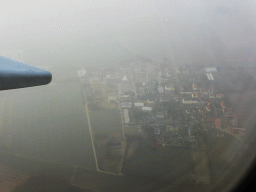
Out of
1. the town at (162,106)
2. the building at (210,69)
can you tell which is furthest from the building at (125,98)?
the building at (210,69)

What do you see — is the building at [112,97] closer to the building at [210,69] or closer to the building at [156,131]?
the building at [156,131]

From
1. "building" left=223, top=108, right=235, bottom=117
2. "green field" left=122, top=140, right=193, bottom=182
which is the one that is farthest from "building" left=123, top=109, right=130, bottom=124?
"building" left=223, top=108, right=235, bottom=117

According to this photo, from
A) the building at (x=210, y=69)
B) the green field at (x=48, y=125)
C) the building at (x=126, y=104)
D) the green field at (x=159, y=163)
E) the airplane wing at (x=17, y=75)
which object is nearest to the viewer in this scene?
the airplane wing at (x=17, y=75)

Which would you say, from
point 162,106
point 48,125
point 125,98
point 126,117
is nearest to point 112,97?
point 125,98

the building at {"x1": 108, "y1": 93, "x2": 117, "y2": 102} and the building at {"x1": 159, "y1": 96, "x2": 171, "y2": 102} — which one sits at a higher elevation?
the building at {"x1": 108, "y1": 93, "x2": 117, "y2": 102}

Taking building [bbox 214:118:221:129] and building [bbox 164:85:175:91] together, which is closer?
building [bbox 214:118:221:129]

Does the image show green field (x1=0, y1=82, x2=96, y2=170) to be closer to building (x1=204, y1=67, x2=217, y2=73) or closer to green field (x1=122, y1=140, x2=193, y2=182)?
green field (x1=122, y1=140, x2=193, y2=182)

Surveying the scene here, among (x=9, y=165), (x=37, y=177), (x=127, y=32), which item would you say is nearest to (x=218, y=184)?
(x=37, y=177)

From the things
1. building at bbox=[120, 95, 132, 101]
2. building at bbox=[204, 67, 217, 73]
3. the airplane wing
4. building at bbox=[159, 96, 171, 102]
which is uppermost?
the airplane wing

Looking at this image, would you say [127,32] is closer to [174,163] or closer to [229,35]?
[229,35]

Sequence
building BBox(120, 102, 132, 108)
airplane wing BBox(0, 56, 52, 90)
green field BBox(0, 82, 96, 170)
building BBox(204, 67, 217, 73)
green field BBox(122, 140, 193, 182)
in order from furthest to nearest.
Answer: building BBox(204, 67, 217, 73), building BBox(120, 102, 132, 108), green field BBox(0, 82, 96, 170), green field BBox(122, 140, 193, 182), airplane wing BBox(0, 56, 52, 90)

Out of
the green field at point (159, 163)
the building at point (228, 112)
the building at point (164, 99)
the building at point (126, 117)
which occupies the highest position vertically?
the building at point (164, 99)

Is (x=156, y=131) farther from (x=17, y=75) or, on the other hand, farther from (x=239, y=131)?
(x=17, y=75)
